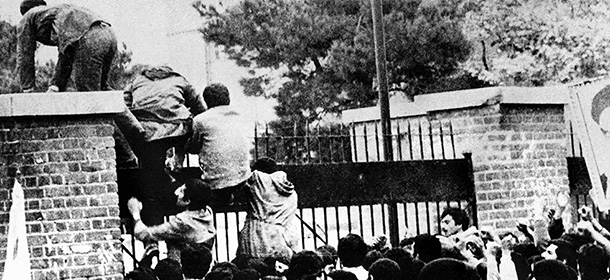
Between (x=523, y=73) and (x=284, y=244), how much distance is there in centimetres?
1243

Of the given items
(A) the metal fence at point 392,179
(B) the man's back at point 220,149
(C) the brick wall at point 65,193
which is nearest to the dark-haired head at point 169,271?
(C) the brick wall at point 65,193

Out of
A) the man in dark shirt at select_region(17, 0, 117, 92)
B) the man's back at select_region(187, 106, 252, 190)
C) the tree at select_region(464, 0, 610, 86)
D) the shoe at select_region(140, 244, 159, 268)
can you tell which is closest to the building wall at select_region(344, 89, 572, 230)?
the man's back at select_region(187, 106, 252, 190)

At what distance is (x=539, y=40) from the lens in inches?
784

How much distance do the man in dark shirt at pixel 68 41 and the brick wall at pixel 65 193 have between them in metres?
0.62

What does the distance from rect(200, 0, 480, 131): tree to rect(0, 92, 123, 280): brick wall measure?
479 inches

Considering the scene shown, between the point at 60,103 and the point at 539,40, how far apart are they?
13.7m

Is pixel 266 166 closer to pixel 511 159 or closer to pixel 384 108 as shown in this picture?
pixel 511 159

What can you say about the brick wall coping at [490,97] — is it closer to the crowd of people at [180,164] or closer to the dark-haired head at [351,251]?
the crowd of people at [180,164]

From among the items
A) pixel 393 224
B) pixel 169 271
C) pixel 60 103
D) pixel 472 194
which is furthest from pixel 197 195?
pixel 393 224

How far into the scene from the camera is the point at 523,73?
779 inches

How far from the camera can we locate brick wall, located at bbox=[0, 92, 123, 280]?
7555 mm

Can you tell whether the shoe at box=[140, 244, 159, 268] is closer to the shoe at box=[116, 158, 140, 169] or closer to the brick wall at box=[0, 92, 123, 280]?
the brick wall at box=[0, 92, 123, 280]

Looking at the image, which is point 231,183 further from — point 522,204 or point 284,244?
point 522,204

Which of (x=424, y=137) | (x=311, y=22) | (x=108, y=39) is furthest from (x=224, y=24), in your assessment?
(x=108, y=39)
